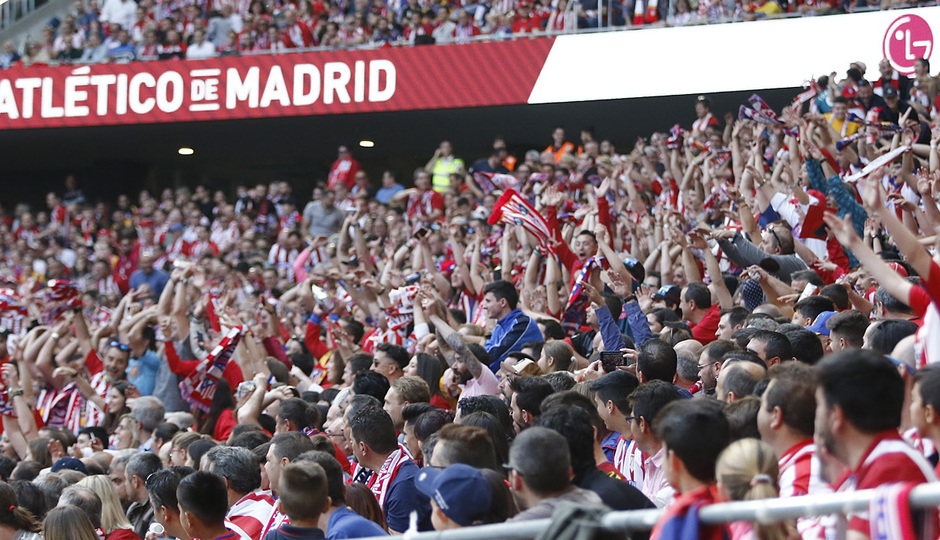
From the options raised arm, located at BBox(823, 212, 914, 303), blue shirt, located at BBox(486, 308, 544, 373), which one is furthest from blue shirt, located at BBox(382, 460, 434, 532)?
blue shirt, located at BBox(486, 308, 544, 373)

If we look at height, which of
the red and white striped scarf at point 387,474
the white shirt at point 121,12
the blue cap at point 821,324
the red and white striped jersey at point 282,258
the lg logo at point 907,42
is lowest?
the red and white striped scarf at point 387,474

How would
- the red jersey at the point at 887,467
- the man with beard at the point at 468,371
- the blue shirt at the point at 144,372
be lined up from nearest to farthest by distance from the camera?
the red jersey at the point at 887,467 < the man with beard at the point at 468,371 < the blue shirt at the point at 144,372

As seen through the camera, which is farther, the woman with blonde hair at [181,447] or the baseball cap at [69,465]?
the baseball cap at [69,465]

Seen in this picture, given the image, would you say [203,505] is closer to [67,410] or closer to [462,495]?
[462,495]

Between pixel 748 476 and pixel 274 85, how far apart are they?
13858 millimetres

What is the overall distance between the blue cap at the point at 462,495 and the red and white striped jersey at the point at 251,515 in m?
1.49

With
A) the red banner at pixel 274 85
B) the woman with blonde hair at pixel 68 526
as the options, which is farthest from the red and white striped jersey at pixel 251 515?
the red banner at pixel 274 85

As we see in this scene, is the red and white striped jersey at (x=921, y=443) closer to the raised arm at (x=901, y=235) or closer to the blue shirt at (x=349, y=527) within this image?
the raised arm at (x=901, y=235)

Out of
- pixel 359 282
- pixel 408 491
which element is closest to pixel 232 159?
pixel 359 282

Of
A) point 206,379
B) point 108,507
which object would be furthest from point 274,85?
point 108,507

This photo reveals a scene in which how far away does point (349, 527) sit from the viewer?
3795 millimetres

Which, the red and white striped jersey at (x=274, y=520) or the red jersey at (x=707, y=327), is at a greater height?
the red jersey at (x=707, y=327)

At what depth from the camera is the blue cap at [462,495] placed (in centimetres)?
313

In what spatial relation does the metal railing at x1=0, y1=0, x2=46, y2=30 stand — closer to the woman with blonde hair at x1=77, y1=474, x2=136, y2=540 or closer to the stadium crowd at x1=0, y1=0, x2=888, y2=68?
the stadium crowd at x1=0, y1=0, x2=888, y2=68
